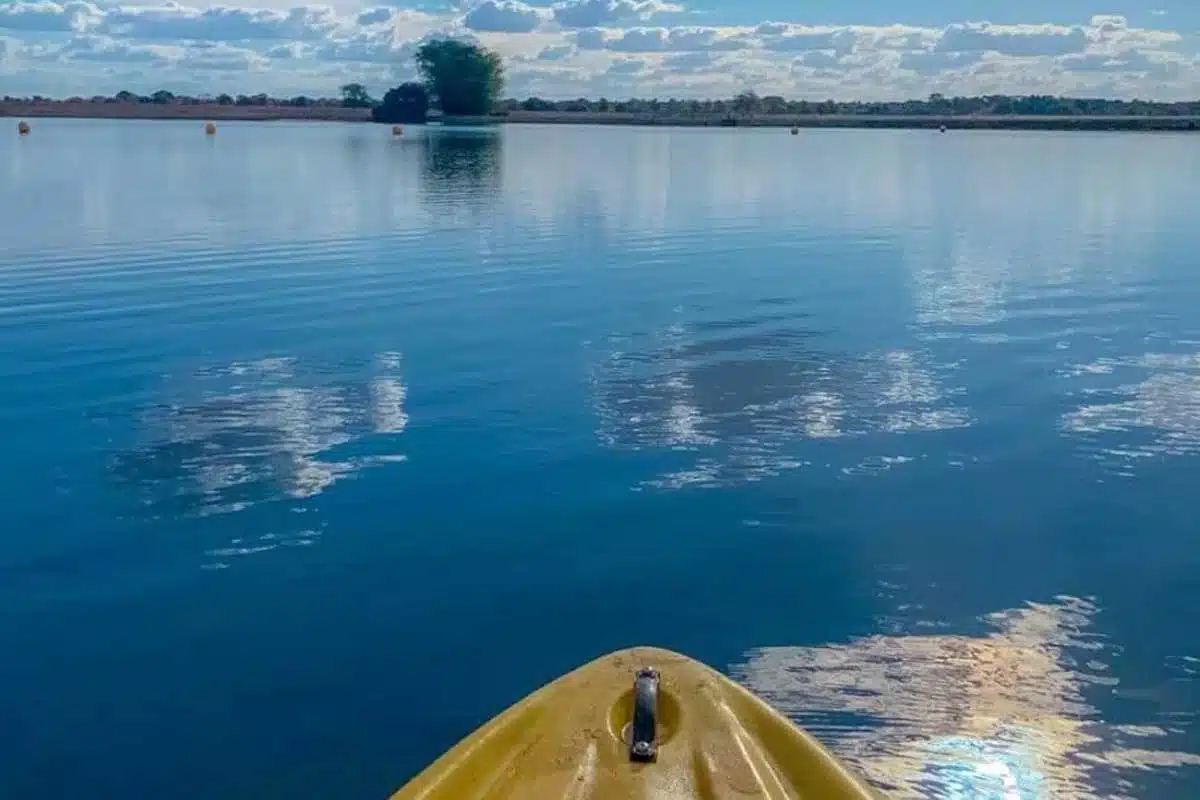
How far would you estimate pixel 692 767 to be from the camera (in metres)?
4.59

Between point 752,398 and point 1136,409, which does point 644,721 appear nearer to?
point 752,398

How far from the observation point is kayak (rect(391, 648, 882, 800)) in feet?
14.8

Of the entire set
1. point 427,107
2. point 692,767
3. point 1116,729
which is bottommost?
point 1116,729

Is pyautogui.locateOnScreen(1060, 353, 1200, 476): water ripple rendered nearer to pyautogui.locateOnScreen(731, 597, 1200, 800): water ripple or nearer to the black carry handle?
pyautogui.locateOnScreen(731, 597, 1200, 800): water ripple

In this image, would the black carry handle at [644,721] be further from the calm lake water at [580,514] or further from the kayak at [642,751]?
the calm lake water at [580,514]

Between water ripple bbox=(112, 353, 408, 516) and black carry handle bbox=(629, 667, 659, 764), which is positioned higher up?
black carry handle bbox=(629, 667, 659, 764)

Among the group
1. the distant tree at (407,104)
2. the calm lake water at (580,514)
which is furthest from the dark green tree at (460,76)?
the calm lake water at (580,514)

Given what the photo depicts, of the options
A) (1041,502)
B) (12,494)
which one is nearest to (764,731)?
(1041,502)

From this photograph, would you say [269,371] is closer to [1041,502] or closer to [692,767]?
[1041,502]

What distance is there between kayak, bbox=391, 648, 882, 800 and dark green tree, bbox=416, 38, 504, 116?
548 feet

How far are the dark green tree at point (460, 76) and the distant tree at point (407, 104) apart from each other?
3502 mm

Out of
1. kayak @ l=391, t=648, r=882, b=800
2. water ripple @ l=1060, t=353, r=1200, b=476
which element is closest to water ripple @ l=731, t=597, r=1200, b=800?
kayak @ l=391, t=648, r=882, b=800

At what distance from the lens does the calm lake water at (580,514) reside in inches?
271

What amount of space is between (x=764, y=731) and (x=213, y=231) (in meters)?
27.3
